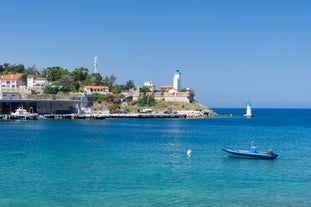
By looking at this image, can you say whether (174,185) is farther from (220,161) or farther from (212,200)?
(220,161)

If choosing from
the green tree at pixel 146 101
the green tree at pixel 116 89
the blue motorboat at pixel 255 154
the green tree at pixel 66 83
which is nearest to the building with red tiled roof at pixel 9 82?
the green tree at pixel 66 83

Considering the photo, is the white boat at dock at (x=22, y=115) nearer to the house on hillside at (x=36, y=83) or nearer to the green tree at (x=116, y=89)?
the house on hillside at (x=36, y=83)

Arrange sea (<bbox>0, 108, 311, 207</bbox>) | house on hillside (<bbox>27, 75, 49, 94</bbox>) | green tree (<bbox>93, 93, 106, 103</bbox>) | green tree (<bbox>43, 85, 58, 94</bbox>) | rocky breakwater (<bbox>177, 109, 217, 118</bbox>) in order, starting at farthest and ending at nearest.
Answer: house on hillside (<bbox>27, 75, 49, 94</bbox>) < green tree (<bbox>43, 85, 58, 94</bbox>) < green tree (<bbox>93, 93, 106, 103</bbox>) < rocky breakwater (<bbox>177, 109, 217, 118</bbox>) < sea (<bbox>0, 108, 311, 207</bbox>)

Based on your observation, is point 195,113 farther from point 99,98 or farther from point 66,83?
point 66,83

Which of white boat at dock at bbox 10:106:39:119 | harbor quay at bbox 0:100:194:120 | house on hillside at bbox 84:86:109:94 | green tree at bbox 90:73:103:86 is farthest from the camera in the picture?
green tree at bbox 90:73:103:86

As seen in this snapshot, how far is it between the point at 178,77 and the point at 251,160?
100 meters

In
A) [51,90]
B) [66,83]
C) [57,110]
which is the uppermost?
[66,83]

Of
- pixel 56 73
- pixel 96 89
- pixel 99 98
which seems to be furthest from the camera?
pixel 56 73

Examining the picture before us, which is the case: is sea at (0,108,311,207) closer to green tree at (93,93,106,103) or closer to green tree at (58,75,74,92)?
green tree at (93,93,106,103)

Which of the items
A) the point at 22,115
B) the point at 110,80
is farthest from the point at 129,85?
the point at 22,115

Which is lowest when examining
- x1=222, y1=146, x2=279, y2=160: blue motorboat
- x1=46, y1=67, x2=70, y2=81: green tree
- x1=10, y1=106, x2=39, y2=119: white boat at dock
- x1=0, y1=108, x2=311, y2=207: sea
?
x1=0, y1=108, x2=311, y2=207: sea

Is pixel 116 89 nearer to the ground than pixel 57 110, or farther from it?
farther from it

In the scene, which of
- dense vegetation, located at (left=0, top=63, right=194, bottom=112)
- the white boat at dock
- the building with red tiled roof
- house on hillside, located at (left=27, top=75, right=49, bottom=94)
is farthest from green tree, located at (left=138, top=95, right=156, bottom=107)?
the building with red tiled roof

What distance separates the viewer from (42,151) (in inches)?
1564
